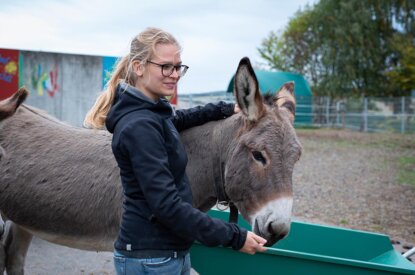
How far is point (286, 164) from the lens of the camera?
2.34 m

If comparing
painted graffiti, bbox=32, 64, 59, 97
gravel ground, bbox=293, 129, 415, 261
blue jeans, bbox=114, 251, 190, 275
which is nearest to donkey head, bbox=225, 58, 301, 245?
blue jeans, bbox=114, 251, 190, 275

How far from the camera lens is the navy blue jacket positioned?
190cm

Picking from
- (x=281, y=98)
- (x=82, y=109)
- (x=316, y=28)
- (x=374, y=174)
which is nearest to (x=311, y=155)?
(x=374, y=174)

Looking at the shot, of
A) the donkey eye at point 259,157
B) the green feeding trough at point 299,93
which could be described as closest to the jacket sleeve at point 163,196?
the donkey eye at point 259,157

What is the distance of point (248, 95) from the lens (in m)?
2.46

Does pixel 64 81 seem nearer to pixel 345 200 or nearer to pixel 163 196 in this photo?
pixel 345 200

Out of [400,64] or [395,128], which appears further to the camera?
[400,64]

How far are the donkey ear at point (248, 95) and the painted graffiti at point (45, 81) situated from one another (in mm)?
7133

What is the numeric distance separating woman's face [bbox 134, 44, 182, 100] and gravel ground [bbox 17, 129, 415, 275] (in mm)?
3268

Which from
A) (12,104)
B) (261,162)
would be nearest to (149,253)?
(261,162)

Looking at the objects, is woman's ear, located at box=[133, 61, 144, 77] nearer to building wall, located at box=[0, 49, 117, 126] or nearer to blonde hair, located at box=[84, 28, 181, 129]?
blonde hair, located at box=[84, 28, 181, 129]

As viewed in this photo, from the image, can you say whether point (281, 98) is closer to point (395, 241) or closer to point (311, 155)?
point (395, 241)

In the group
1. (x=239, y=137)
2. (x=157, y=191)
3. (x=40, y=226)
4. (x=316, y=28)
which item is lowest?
(x=40, y=226)

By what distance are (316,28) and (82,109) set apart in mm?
24868
